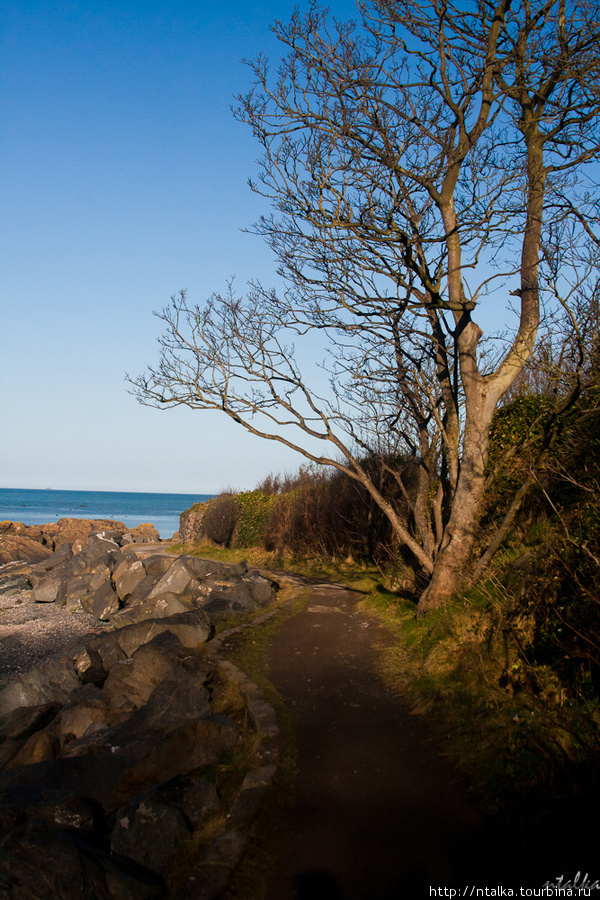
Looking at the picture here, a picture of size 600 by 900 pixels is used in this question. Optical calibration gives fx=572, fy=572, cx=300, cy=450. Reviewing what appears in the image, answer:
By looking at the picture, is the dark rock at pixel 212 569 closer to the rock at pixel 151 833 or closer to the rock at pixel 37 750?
the rock at pixel 37 750

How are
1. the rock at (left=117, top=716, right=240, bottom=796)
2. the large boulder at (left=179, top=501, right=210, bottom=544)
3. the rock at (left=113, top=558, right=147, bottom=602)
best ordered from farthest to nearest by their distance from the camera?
the large boulder at (left=179, top=501, right=210, bottom=544)
the rock at (left=113, top=558, right=147, bottom=602)
the rock at (left=117, top=716, right=240, bottom=796)

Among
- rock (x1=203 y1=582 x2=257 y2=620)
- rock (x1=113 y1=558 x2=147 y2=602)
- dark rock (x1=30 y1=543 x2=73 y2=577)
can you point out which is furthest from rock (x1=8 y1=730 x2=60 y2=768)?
dark rock (x1=30 y1=543 x2=73 y2=577)

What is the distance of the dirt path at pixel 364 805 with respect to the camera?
3.36m

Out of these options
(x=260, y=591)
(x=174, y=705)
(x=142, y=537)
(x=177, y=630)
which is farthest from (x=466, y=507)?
(x=142, y=537)

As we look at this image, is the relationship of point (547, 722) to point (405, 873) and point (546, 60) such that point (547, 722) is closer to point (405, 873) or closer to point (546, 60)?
point (405, 873)

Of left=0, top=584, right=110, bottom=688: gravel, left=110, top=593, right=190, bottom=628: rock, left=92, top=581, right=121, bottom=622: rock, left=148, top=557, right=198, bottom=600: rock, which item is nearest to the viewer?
left=0, top=584, right=110, bottom=688: gravel

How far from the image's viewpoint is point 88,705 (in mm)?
7477

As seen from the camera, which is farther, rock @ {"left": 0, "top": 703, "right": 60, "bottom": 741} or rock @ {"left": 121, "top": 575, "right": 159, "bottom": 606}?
rock @ {"left": 121, "top": 575, "right": 159, "bottom": 606}

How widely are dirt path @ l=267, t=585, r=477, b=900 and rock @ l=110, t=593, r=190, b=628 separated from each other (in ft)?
18.2

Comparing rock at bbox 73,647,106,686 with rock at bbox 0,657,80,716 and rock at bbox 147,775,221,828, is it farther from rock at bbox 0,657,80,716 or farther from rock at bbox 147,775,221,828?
rock at bbox 147,775,221,828

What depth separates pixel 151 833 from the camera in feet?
13.2

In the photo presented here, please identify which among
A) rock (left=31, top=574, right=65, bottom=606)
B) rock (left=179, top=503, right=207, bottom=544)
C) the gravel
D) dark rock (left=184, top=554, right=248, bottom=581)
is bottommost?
the gravel

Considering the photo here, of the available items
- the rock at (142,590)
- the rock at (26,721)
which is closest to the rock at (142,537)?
the rock at (142,590)

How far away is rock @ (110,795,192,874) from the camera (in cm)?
391
